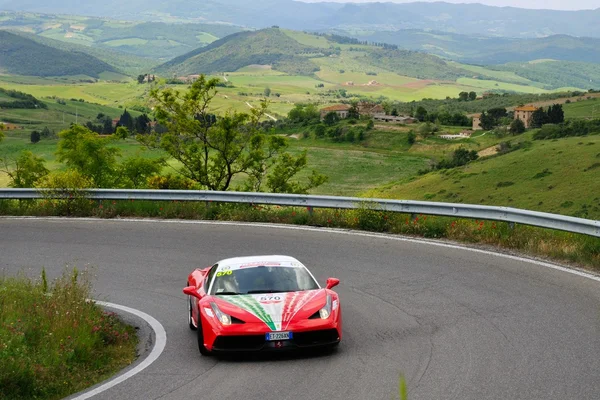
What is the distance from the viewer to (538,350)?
28.7 feet

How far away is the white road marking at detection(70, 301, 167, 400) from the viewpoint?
7.76 m

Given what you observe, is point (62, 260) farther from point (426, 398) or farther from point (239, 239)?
point (426, 398)

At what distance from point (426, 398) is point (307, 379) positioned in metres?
1.21

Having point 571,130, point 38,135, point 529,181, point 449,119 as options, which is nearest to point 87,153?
point 529,181

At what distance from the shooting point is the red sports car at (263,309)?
27.8 feet

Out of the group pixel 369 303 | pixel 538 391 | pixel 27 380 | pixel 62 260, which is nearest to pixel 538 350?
pixel 538 391

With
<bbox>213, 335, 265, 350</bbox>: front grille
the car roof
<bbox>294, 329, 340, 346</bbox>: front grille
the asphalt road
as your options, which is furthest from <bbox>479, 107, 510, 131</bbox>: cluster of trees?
<bbox>213, 335, 265, 350</bbox>: front grille

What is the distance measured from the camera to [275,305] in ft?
28.8

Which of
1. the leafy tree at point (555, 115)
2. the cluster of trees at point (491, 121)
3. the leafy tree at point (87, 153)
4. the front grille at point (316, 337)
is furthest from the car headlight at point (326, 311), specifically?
the cluster of trees at point (491, 121)

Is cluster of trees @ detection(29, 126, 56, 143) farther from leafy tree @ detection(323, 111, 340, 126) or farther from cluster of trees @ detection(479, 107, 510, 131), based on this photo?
cluster of trees @ detection(479, 107, 510, 131)

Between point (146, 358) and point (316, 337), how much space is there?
1.81m

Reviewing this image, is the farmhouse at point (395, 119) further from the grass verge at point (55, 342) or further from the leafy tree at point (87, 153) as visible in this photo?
the grass verge at point (55, 342)

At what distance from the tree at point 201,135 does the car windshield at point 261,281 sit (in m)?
26.5

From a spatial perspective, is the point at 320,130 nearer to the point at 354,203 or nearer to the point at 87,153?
the point at 87,153
